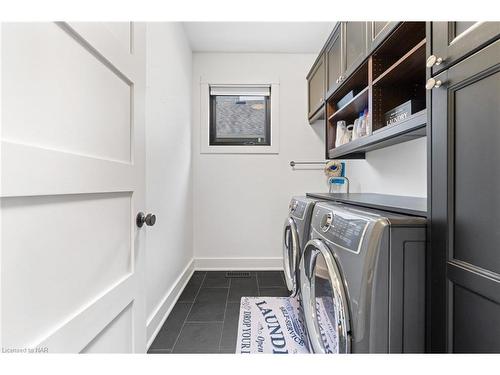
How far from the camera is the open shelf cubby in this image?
108 cm

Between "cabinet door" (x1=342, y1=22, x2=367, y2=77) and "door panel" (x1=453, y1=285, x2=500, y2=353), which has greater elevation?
"cabinet door" (x1=342, y1=22, x2=367, y2=77)

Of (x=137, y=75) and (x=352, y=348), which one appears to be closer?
(x=352, y=348)

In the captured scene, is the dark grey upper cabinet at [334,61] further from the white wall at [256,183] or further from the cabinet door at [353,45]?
the white wall at [256,183]

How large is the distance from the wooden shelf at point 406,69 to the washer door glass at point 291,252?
1.00m

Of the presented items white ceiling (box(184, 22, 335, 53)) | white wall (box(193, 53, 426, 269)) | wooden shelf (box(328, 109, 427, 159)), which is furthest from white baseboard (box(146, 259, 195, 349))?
white ceiling (box(184, 22, 335, 53))

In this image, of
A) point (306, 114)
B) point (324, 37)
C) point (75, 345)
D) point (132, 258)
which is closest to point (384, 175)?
point (306, 114)

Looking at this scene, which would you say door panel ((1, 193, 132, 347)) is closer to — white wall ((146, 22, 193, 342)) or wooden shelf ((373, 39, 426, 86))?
white wall ((146, 22, 193, 342))

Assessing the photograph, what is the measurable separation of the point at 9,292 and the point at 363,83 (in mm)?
2054

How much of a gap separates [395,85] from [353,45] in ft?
1.43

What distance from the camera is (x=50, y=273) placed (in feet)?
1.66

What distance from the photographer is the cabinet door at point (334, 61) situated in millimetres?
1795

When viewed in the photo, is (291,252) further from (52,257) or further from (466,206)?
(52,257)

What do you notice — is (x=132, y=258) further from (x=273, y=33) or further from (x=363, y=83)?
(x=273, y=33)

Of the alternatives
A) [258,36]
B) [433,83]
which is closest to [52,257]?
[433,83]
